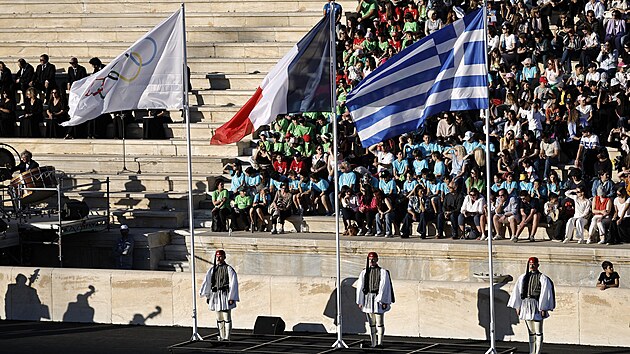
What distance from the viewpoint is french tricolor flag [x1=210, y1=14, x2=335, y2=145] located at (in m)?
24.1

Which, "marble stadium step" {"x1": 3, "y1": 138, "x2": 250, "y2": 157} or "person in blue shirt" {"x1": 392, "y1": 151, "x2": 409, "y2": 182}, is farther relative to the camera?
"marble stadium step" {"x1": 3, "y1": 138, "x2": 250, "y2": 157}

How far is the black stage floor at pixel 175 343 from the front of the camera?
2489 cm

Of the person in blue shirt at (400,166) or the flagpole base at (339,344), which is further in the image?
the person in blue shirt at (400,166)

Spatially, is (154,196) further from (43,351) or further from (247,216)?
(43,351)

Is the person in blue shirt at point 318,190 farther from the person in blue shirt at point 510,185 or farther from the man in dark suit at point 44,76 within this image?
the man in dark suit at point 44,76

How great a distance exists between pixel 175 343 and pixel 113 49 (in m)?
16.0

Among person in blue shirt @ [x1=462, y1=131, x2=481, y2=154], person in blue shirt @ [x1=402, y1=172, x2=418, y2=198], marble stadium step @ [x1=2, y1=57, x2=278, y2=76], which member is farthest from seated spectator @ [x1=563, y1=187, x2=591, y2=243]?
marble stadium step @ [x1=2, y1=57, x2=278, y2=76]

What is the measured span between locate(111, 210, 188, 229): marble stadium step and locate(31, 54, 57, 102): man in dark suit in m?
5.28

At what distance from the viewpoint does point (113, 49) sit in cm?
4072

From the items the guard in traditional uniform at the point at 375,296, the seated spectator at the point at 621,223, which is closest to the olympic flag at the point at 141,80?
the guard in traditional uniform at the point at 375,296

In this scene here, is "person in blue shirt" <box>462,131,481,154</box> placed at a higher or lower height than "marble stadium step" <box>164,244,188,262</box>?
higher

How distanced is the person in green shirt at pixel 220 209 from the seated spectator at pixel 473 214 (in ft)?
16.6

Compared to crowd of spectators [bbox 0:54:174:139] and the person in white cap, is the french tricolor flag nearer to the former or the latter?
the person in white cap

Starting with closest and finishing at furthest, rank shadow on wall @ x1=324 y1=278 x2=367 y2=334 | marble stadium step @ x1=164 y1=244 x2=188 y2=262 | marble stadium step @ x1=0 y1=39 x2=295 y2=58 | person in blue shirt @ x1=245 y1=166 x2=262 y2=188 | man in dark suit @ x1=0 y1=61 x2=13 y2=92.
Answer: shadow on wall @ x1=324 y1=278 x2=367 y2=334 < marble stadium step @ x1=164 y1=244 x2=188 y2=262 < person in blue shirt @ x1=245 y1=166 x2=262 y2=188 < man in dark suit @ x1=0 y1=61 x2=13 y2=92 < marble stadium step @ x1=0 y1=39 x2=295 y2=58
